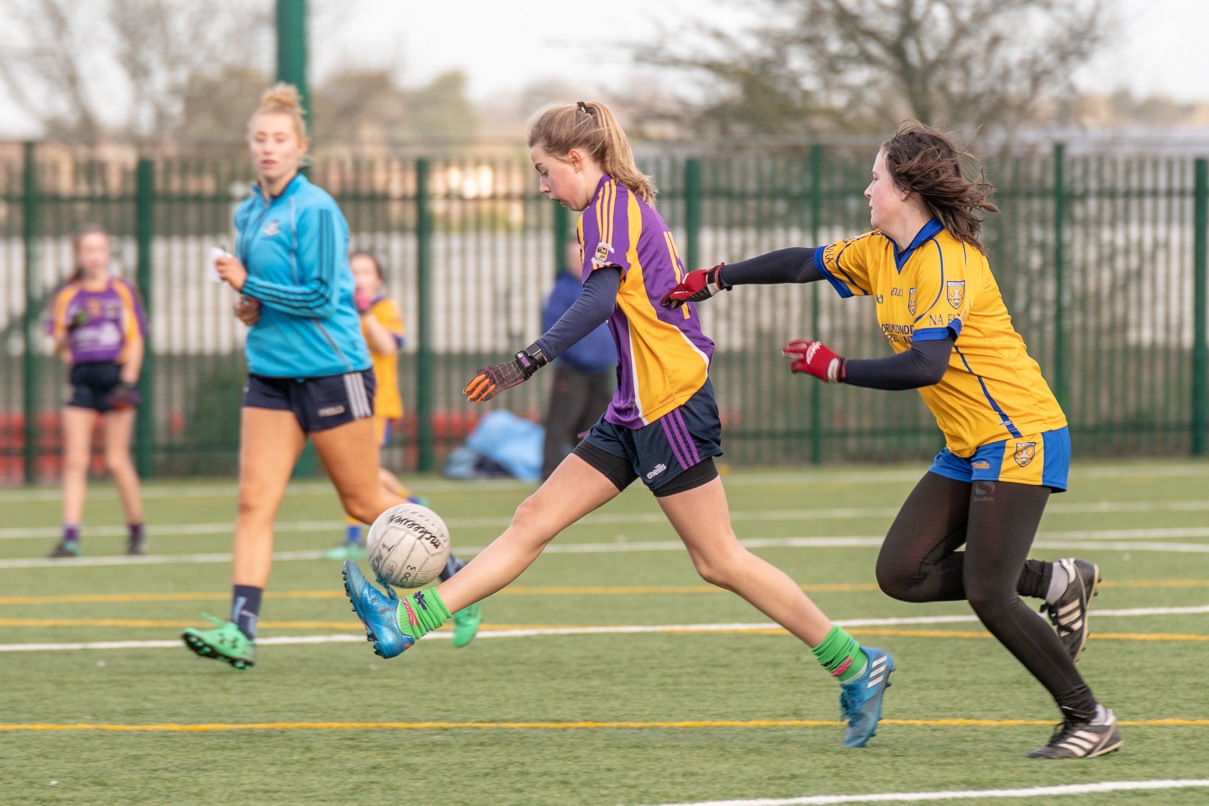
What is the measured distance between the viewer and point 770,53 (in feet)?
64.7

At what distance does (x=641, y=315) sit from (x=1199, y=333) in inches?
516

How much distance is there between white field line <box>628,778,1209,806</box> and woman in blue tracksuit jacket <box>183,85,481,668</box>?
236 cm

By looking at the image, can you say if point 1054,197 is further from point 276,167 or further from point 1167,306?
point 276,167

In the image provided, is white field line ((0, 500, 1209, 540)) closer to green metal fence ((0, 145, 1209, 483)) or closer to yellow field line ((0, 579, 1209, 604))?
yellow field line ((0, 579, 1209, 604))

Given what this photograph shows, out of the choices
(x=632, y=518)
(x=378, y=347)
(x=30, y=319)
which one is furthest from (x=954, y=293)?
(x=30, y=319)

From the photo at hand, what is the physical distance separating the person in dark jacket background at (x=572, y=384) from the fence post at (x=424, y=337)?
9.09 ft

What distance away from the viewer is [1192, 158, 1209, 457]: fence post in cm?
1588

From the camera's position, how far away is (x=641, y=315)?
4.55m

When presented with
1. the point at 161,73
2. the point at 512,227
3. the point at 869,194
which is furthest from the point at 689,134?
the point at 869,194

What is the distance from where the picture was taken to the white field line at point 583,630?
640 cm

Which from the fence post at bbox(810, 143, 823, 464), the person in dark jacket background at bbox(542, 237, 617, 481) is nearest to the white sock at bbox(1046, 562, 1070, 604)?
the person in dark jacket background at bbox(542, 237, 617, 481)

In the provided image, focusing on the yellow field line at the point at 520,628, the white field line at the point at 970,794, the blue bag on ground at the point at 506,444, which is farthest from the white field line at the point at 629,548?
the white field line at the point at 970,794

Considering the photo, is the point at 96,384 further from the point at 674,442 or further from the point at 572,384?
the point at 674,442

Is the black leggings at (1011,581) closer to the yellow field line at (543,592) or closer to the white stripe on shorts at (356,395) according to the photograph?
the white stripe on shorts at (356,395)
